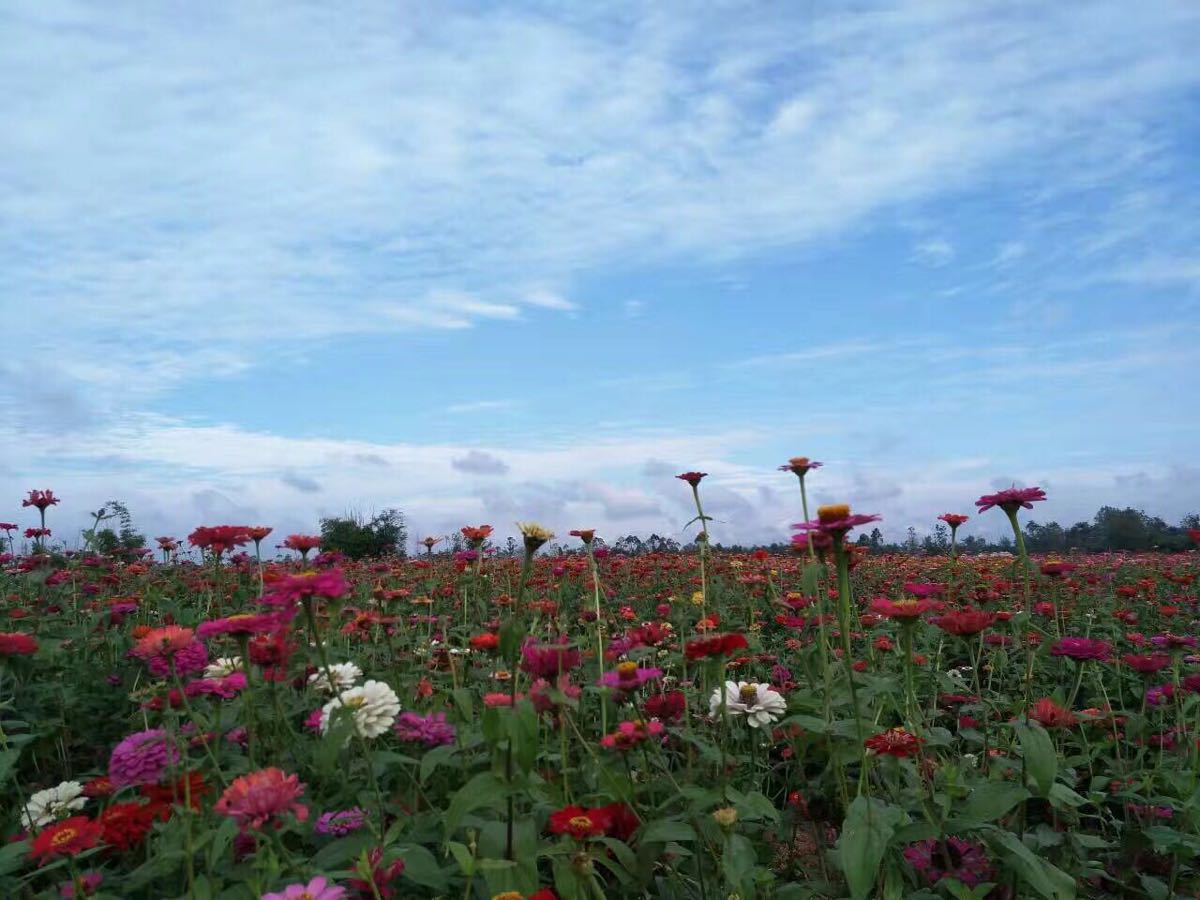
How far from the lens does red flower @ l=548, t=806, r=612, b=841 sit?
6.01ft

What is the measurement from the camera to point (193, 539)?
2859mm

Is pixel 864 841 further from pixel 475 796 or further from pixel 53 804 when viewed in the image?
pixel 53 804

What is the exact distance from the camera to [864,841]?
194cm

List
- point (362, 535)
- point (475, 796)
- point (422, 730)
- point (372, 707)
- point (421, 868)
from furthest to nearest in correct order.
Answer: point (362, 535)
point (422, 730)
point (372, 707)
point (421, 868)
point (475, 796)

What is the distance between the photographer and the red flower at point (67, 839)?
1.81 metres

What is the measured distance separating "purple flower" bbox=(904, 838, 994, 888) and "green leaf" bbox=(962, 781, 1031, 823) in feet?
0.84

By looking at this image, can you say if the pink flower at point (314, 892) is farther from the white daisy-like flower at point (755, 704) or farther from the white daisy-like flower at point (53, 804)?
the white daisy-like flower at point (755, 704)

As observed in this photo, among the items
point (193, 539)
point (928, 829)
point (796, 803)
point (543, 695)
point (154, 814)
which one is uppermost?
point (193, 539)

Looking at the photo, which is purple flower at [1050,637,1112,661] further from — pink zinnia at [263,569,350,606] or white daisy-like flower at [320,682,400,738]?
pink zinnia at [263,569,350,606]

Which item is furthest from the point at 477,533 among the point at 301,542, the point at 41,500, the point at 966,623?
the point at 41,500

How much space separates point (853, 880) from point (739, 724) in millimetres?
1496

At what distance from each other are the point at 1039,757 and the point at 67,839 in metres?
2.21

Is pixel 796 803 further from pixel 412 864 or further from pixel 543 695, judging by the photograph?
pixel 412 864

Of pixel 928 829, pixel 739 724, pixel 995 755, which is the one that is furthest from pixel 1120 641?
Result: pixel 928 829
